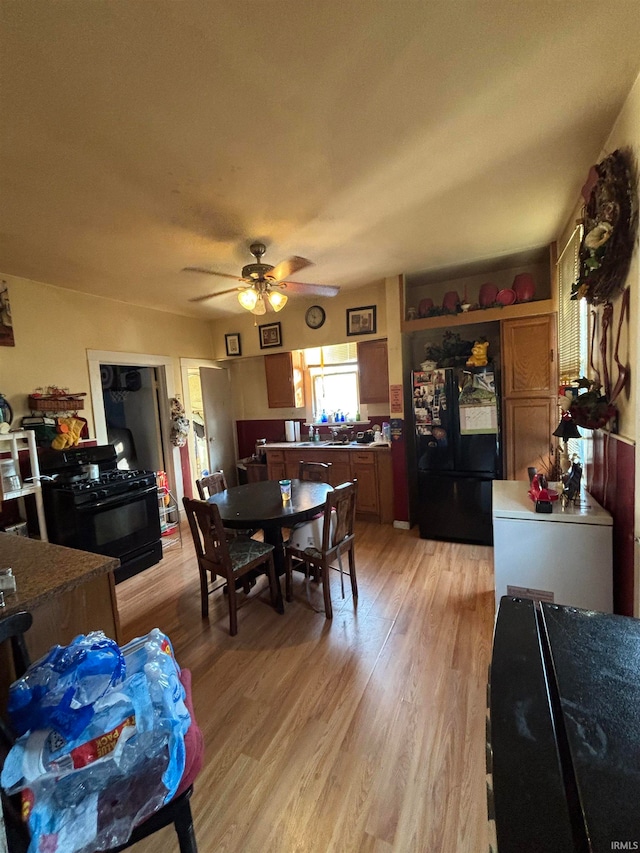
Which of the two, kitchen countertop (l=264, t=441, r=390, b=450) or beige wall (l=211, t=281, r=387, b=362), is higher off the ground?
beige wall (l=211, t=281, r=387, b=362)

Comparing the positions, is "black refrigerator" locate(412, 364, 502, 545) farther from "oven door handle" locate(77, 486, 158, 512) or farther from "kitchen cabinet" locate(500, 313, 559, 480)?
"oven door handle" locate(77, 486, 158, 512)

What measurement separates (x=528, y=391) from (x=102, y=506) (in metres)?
3.86

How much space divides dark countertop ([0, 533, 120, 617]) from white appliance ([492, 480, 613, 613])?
6.72 feet

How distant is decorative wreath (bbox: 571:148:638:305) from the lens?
1511 millimetres

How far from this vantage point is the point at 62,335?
3.45 metres

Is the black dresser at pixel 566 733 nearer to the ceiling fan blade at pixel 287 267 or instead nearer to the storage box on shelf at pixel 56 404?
the ceiling fan blade at pixel 287 267

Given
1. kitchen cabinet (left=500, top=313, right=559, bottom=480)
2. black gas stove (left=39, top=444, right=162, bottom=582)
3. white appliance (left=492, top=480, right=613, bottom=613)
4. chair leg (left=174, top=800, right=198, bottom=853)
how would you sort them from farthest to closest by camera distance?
kitchen cabinet (left=500, top=313, right=559, bottom=480), black gas stove (left=39, top=444, right=162, bottom=582), white appliance (left=492, top=480, right=613, bottom=613), chair leg (left=174, top=800, right=198, bottom=853)

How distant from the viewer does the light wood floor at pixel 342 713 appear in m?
1.29

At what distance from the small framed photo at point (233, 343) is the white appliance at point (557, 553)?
155 inches

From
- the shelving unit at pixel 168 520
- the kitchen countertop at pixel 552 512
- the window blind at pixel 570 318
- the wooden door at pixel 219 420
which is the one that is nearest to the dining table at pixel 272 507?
the kitchen countertop at pixel 552 512

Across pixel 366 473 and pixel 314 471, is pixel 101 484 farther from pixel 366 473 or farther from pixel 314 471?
pixel 366 473

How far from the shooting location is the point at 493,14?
116cm

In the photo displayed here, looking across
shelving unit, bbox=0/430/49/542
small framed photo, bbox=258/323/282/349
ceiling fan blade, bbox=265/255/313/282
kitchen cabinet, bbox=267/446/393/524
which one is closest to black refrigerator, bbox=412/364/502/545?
kitchen cabinet, bbox=267/446/393/524

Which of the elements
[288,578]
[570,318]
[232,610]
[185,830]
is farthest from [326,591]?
[570,318]
